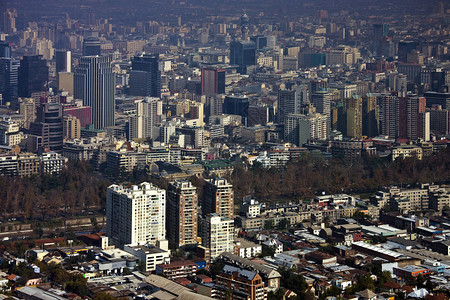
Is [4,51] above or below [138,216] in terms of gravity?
above

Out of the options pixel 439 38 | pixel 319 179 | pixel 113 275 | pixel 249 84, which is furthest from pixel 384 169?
pixel 439 38

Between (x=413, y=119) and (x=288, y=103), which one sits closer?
(x=413, y=119)

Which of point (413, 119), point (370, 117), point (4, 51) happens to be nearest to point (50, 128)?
point (370, 117)

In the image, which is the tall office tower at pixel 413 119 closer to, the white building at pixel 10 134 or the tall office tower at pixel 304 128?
the tall office tower at pixel 304 128

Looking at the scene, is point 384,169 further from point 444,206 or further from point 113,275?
point 113,275

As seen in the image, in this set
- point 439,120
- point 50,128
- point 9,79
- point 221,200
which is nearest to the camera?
point 221,200

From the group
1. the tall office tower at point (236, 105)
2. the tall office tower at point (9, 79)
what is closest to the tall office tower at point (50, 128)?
the tall office tower at point (9, 79)

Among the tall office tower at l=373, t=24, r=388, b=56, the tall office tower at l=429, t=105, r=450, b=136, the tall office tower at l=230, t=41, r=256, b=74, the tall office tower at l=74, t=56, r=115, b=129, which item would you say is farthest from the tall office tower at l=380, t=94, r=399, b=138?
the tall office tower at l=373, t=24, r=388, b=56

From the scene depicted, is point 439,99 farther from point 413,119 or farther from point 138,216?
point 138,216
